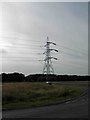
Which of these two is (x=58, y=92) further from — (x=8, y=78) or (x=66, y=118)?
(x=8, y=78)

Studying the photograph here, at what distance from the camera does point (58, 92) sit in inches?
1168

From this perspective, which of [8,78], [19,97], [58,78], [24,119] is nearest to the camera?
[24,119]

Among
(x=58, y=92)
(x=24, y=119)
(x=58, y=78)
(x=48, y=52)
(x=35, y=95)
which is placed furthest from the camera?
(x=58, y=78)

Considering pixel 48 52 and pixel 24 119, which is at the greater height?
pixel 48 52

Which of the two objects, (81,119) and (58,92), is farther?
(58,92)

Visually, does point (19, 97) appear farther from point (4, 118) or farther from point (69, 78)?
point (69, 78)

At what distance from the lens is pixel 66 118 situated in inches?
488

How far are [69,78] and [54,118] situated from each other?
314ft

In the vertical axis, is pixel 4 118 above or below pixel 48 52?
below

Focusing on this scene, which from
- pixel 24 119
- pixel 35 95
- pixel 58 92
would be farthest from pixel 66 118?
pixel 58 92

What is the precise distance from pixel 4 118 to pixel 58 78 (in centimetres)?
8905

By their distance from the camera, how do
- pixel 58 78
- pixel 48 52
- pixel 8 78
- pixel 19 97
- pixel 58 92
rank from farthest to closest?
pixel 58 78 → pixel 8 78 → pixel 48 52 → pixel 58 92 → pixel 19 97

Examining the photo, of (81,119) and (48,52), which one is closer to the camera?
(81,119)

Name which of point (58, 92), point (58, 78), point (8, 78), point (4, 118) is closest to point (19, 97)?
point (58, 92)
